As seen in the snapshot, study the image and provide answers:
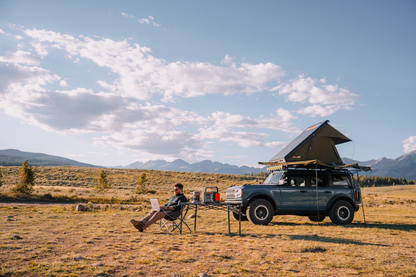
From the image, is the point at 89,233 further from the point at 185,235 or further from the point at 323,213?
the point at 323,213

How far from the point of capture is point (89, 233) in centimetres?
795

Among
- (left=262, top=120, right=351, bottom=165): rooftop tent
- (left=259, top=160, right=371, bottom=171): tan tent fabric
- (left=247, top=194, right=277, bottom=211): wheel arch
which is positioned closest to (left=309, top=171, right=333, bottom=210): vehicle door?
(left=259, top=160, right=371, bottom=171): tan tent fabric

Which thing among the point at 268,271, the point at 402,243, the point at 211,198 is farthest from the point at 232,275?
the point at 402,243

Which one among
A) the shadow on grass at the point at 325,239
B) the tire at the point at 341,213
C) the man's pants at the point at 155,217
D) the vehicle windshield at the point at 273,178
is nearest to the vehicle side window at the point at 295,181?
the vehicle windshield at the point at 273,178

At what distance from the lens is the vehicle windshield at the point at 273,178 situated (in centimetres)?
1102

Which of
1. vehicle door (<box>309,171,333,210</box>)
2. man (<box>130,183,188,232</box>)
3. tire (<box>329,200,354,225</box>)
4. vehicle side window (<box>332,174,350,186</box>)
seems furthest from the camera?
vehicle side window (<box>332,174,350,186</box>)

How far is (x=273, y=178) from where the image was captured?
37.3 feet

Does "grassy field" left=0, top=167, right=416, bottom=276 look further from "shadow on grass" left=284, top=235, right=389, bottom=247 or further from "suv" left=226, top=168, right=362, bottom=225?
"suv" left=226, top=168, right=362, bottom=225

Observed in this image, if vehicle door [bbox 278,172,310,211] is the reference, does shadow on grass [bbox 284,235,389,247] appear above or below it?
below

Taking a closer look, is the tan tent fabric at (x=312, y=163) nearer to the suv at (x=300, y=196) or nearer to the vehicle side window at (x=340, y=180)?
the suv at (x=300, y=196)

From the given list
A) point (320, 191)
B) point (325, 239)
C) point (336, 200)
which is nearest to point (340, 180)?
point (336, 200)

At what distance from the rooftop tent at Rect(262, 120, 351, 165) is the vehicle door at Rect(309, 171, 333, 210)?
79cm

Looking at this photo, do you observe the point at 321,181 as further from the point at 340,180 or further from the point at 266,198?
the point at 266,198

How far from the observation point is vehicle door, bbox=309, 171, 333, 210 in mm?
10719
